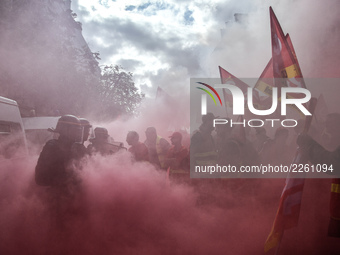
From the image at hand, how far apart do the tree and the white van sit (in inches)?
943

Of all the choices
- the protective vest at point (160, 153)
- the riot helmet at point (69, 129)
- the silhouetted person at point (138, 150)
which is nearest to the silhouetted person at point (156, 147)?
the protective vest at point (160, 153)

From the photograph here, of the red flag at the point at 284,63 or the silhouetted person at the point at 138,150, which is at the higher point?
the red flag at the point at 284,63

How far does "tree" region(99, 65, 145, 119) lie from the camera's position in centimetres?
2913

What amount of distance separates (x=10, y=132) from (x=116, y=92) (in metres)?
26.7

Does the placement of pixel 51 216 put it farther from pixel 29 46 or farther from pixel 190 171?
pixel 29 46

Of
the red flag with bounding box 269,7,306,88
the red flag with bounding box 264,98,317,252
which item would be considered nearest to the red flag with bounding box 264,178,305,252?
the red flag with bounding box 264,98,317,252

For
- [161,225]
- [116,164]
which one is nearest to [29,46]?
[116,164]

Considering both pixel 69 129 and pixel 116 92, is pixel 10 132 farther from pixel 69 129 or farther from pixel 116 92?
pixel 116 92

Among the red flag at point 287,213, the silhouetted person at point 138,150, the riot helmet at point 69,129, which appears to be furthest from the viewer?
the silhouetted person at point 138,150

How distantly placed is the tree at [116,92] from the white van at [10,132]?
2394cm

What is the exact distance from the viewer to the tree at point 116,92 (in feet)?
95.6

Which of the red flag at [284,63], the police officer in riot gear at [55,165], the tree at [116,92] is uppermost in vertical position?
the tree at [116,92]

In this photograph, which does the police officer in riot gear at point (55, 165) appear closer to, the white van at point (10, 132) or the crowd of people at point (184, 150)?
the crowd of people at point (184, 150)

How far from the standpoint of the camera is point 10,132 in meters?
4.20
